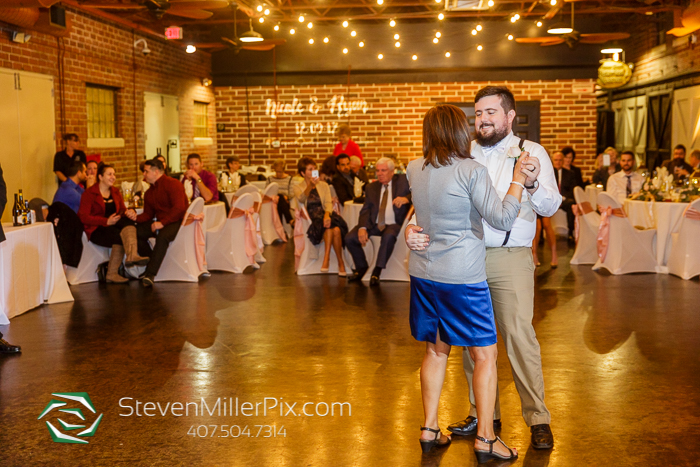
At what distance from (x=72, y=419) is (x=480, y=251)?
208 centimetres

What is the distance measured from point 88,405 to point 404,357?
1.81m

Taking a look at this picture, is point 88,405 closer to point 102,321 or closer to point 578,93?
point 102,321

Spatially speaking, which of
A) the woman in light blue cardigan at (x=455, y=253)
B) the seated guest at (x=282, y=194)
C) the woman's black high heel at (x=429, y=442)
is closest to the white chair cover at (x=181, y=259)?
the seated guest at (x=282, y=194)

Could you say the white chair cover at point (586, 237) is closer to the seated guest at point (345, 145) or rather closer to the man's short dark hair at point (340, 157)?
the man's short dark hair at point (340, 157)

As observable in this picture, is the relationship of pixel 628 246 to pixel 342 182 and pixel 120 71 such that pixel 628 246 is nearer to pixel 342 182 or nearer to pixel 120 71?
pixel 342 182

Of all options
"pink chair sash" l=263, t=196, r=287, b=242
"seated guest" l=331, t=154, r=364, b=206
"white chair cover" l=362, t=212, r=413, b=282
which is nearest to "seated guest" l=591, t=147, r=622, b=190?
"seated guest" l=331, t=154, r=364, b=206

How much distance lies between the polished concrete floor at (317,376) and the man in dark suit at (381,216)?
0.61 metres

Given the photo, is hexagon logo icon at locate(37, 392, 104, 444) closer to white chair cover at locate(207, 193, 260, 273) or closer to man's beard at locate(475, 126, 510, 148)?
man's beard at locate(475, 126, 510, 148)

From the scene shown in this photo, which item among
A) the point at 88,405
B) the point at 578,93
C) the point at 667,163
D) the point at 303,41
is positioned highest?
A: the point at 303,41

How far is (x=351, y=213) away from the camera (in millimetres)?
7770

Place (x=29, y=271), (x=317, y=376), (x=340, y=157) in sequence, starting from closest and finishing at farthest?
1. (x=317, y=376)
2. (x=29, y=271)
3. (x=340, y=157)

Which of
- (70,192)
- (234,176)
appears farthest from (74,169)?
(234,176)

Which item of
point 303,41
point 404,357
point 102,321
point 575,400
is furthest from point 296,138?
point 575,400

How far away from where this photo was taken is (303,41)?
13516mm
